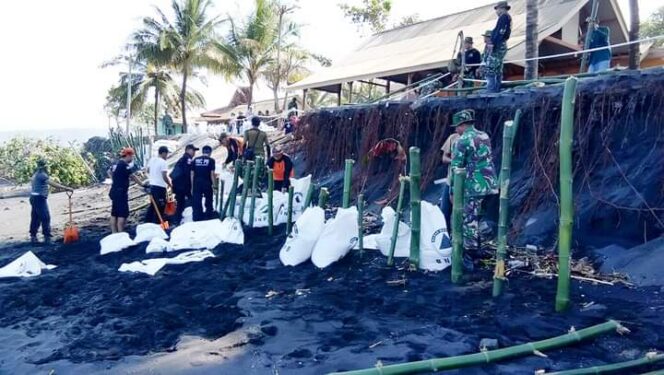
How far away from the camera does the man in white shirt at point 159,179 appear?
924 centimetres

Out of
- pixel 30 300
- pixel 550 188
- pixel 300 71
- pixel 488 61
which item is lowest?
pixel 30 300

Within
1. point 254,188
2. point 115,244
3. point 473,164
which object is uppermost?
point 473,164

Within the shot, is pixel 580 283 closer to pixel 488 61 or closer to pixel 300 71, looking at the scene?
pixel 488 61

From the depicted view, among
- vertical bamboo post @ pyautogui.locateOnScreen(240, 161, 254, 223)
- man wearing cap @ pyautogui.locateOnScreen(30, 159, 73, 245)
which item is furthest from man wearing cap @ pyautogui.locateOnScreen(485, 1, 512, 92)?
man wearing cap @ pyautogui.locateOnScreen(30, 159, 73, 245)

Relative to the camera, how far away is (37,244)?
9727 mm

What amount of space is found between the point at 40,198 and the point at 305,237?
5614 millimetres

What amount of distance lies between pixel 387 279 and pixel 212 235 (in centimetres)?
345

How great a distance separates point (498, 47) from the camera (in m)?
8.29

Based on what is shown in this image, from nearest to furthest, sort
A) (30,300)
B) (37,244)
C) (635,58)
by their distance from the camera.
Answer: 1. (30,300)
2. (635,58)
3. (37,244)

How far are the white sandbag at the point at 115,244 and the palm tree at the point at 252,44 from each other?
1525 cm

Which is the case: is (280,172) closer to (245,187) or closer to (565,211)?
(245,187)

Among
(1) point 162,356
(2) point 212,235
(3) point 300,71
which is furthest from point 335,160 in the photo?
(3) point 300,71

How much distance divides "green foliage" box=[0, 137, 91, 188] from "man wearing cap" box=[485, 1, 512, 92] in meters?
16.9

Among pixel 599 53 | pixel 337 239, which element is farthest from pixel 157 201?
pixel 599 53
